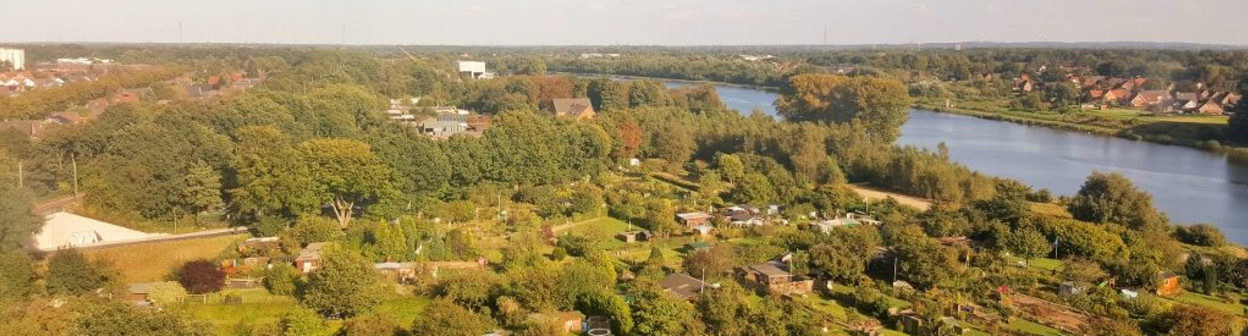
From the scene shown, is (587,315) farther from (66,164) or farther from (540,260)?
(66,164)

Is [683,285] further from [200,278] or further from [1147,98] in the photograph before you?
[1147,98]

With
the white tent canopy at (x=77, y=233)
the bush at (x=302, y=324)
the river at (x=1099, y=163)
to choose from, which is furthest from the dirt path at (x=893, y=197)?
the white tent canopy at (x=77, y=233)

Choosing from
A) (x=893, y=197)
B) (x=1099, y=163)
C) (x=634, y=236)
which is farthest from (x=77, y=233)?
(x=1099, y=163)

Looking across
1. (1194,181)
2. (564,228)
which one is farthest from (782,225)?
(1194,181)

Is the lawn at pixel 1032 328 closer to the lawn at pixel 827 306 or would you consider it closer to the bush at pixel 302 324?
the lawn at pixel 827 306

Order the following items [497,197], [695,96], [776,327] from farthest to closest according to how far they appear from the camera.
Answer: [695,96] < [497,197] < [776,327]

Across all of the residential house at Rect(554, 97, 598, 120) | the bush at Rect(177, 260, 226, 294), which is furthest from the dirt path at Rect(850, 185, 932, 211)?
the residential house at Rect(554, 97, 598, 120)
